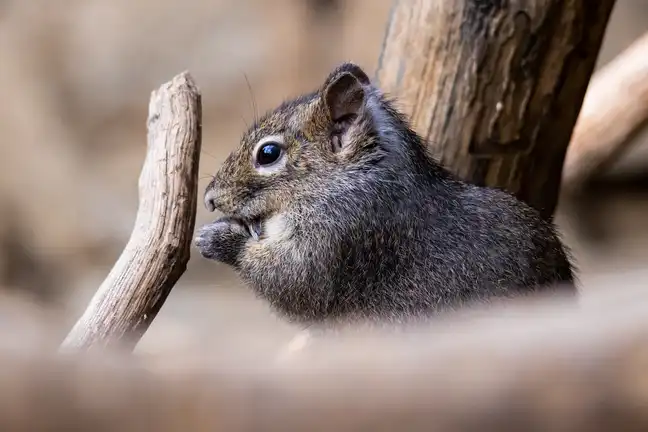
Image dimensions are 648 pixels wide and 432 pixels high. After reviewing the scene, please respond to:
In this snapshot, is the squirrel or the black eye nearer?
the squirrel

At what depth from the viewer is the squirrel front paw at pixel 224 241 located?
2.84 m

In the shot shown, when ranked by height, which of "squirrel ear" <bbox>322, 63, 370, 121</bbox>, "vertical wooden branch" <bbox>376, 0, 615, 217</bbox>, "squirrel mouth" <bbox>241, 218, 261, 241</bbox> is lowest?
"squirrel mouth" <bbox>241, 218, 261, 241</bbox>

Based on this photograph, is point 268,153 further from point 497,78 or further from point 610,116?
point 610,116

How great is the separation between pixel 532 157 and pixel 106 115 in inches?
166

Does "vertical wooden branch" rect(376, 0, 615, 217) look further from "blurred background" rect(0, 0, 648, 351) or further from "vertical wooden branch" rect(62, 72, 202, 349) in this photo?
"blurred background" rect(0, 0, 648, 351)

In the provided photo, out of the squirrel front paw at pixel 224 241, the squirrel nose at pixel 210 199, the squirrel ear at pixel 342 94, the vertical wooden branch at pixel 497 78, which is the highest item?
the vertical wooden branch at pixel 497 78

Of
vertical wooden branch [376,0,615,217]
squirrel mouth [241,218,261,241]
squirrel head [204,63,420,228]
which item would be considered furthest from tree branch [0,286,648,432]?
vertical wooden branch [376,0,615,217]

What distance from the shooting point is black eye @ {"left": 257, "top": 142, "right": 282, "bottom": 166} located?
2818mm

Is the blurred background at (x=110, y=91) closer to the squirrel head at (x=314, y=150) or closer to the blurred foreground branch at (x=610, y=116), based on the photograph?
the blurred foreground branch at (x=610, y=116)

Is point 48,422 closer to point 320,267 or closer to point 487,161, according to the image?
point 320,267

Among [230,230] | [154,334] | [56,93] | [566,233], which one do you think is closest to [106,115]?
[56,93]

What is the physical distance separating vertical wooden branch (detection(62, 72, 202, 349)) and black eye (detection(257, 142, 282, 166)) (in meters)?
0.26

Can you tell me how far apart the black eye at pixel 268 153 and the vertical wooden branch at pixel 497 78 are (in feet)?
2.50

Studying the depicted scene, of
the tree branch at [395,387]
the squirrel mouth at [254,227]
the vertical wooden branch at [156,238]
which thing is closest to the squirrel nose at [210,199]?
the squirrel mouth at [254,227]
